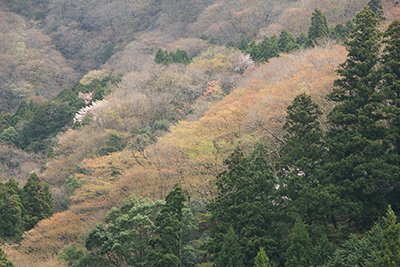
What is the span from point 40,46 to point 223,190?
243ft

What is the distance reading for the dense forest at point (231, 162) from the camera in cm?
1752

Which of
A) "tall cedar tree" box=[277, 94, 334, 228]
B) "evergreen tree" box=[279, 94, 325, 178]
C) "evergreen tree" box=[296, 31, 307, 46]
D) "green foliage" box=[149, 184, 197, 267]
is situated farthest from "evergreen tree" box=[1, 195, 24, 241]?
"evergreen tree" box=[296, 31, 307, 46]

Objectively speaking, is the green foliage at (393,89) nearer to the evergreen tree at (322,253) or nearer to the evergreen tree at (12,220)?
the evergreen tree at (322,253)

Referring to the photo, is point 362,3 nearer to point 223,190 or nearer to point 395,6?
point 395,6

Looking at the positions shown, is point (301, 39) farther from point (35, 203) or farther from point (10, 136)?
point (10, 136)

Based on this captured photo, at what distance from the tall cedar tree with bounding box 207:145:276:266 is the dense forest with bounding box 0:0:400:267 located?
0.06 metres

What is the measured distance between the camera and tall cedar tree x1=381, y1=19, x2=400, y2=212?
56.4 ft

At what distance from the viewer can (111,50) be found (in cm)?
8331

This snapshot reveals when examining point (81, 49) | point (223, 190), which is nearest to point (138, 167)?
point (223, 190)

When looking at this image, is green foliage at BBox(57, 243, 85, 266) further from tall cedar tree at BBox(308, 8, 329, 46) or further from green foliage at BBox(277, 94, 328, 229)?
tall cedar tree at BBox(308, 8, 329, 46)

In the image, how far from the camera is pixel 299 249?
15.9 meters

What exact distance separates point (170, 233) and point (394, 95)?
11.5m

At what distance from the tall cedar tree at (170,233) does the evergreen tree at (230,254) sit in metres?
2.18

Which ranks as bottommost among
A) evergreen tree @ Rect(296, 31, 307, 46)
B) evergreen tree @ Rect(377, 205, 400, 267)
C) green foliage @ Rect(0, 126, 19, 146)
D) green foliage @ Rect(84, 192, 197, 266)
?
green foliage @ Rect(0, 126, 19, 146)
